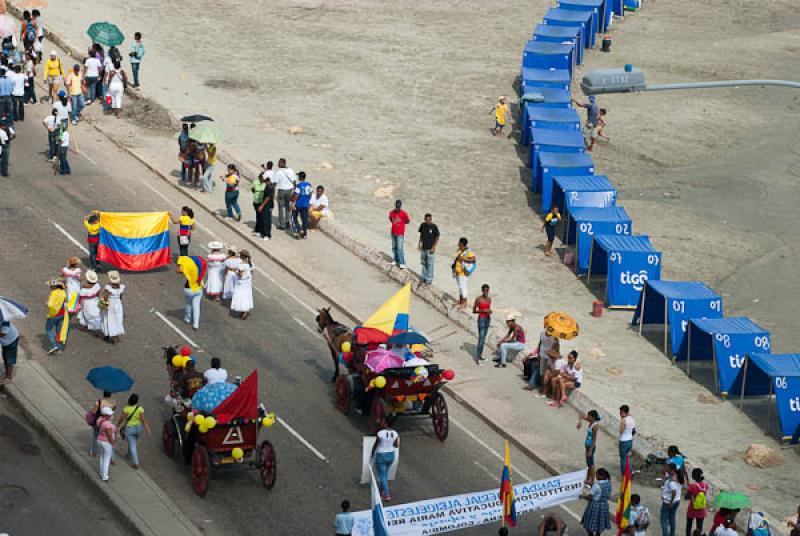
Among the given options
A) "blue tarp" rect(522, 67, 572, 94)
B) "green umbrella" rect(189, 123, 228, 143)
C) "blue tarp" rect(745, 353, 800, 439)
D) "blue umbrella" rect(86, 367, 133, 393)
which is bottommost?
"blue tarp" rect(745, 353, 800, 439)

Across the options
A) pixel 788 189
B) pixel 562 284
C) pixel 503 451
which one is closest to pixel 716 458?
pixel 503 451

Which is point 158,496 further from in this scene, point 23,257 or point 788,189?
point 788,189

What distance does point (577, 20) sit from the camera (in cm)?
5978

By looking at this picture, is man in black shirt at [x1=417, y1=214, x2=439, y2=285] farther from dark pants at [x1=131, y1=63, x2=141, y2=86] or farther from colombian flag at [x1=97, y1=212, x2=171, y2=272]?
dark pants at [x1=131, y1=63, x2=141, y2=86]

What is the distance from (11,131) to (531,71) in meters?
20.9

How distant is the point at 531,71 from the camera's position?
52219 millimetres

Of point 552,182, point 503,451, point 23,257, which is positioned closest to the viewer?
point 503,451

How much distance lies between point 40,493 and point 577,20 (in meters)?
40.3

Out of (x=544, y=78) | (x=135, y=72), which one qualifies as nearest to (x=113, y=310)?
(x=135, y=72)

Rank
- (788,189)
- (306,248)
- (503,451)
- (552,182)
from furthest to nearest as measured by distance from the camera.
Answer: (788,189)
(552,182)
(306,248)
(503,451)

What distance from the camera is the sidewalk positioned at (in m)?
23.6

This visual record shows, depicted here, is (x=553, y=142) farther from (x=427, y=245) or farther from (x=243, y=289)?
(x=243, y=289)

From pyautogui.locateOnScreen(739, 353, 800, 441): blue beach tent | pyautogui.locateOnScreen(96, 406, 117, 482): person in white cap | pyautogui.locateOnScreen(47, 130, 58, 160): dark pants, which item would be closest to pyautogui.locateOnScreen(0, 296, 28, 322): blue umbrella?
pyautogui.locateOnScreen(96, 406, 117, 482): person in white cap

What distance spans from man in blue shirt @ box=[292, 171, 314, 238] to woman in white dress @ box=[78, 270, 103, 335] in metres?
7.65
